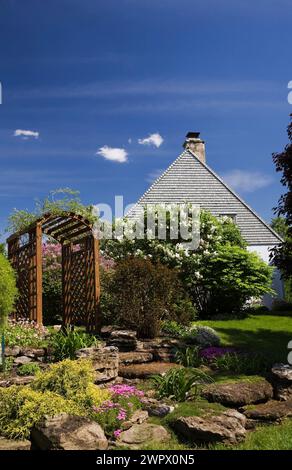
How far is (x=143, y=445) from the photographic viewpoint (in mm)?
5562

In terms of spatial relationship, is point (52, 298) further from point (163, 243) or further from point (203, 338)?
point (203, 338)

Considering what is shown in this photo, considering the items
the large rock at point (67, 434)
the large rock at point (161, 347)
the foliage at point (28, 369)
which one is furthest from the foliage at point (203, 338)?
the large rock at point (67, 434)

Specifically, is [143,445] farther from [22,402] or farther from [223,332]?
[223,332]

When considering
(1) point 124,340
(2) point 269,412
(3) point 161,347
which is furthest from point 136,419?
(1) point 124,340

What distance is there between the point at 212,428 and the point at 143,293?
6.01 m

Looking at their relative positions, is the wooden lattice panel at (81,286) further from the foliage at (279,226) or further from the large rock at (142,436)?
the foliage at (279,226)

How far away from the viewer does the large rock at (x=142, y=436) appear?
5.60 m

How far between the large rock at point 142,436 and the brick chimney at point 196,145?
2169cm

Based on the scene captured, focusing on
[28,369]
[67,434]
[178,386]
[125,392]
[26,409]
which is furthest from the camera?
[28,369]

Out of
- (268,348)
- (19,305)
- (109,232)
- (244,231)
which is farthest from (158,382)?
(244,231)

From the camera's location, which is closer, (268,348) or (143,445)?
(143,445)

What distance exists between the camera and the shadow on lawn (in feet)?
34.2

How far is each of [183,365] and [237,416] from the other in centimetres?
374

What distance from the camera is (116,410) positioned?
612 centimetres
